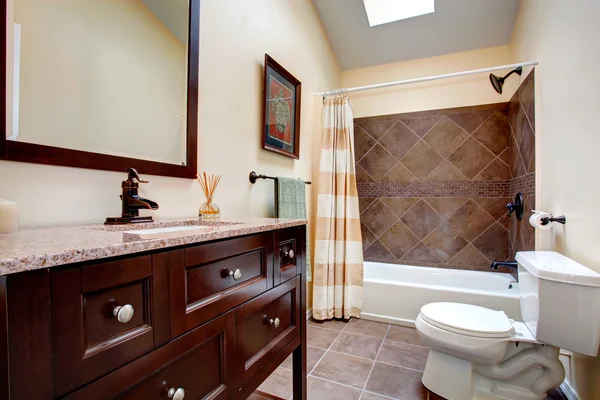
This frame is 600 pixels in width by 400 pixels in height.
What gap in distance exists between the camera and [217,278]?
2.74 ft

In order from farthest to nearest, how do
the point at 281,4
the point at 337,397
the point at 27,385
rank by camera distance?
the point at 281,4 → the point at 337,397 → the point at 27,385

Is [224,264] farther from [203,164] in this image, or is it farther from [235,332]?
[203,164]

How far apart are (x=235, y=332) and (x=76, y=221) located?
599 millimetres

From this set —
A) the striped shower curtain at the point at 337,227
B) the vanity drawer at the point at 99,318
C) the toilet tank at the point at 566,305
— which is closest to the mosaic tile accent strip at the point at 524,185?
the toilet tank at the point at 566,305

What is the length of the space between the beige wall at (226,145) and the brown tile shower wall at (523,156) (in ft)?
5.43

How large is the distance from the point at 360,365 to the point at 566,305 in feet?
3.69

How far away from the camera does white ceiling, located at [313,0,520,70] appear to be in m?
2.56

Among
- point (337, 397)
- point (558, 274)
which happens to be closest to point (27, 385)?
point (337, 397)

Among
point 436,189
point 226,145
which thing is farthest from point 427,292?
point 226,145

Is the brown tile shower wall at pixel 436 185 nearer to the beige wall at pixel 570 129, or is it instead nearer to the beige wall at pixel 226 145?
the beige wall at pixel 570 129

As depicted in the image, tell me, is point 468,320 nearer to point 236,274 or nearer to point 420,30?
point 236,274

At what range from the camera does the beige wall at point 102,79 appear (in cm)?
86

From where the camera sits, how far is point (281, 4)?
2164mm

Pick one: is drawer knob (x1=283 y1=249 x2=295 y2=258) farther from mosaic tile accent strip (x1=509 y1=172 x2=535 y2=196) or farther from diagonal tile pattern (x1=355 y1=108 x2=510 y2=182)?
diagonal tile pattern (x1=355 y1=108 x2=510 y2=182)
